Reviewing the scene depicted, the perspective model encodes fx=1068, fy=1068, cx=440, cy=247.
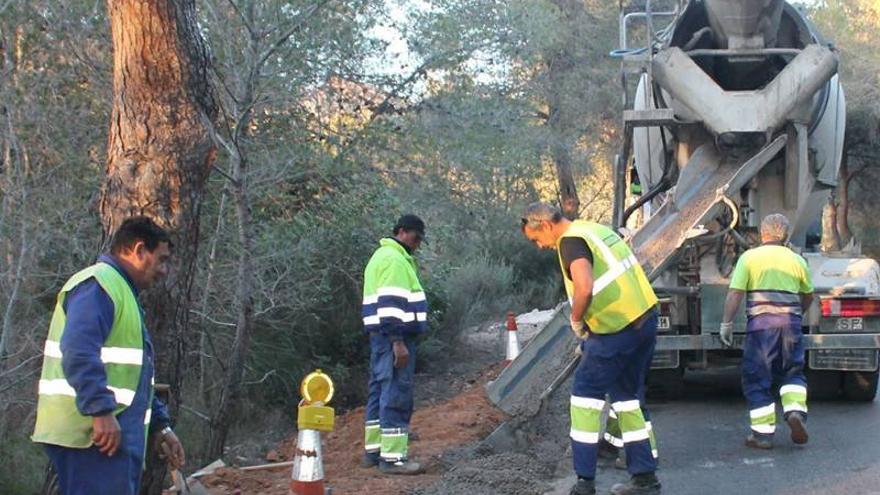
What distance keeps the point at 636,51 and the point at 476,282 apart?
8.12 meters

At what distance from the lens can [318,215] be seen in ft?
33.5

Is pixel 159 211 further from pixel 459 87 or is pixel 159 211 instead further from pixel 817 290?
pixel 459 87

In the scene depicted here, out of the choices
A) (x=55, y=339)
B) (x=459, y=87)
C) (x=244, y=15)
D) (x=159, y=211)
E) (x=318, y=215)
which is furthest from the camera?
(x=459, y=87)

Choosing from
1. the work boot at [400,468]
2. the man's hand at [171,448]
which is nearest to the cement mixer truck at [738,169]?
the work boot at [400,468]

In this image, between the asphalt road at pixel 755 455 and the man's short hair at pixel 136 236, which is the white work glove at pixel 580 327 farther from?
the man's short hair at pixel 136 236

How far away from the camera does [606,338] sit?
6.00 meters

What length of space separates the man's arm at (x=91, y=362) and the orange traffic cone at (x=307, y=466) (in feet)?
5.35

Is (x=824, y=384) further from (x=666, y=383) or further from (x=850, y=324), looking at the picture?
(x=666, y=383)

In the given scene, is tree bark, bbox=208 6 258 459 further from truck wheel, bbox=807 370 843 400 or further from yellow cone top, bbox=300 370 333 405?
truck wheel, bbox=807 370 843 400

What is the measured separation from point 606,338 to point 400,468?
6.46 ft

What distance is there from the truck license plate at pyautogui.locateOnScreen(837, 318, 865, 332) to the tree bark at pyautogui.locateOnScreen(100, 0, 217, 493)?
5.47m

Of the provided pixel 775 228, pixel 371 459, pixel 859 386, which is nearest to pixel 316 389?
pixel 371 459

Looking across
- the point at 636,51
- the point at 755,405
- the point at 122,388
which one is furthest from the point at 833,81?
the point at 122,388

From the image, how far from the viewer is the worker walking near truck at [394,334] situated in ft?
23.6
